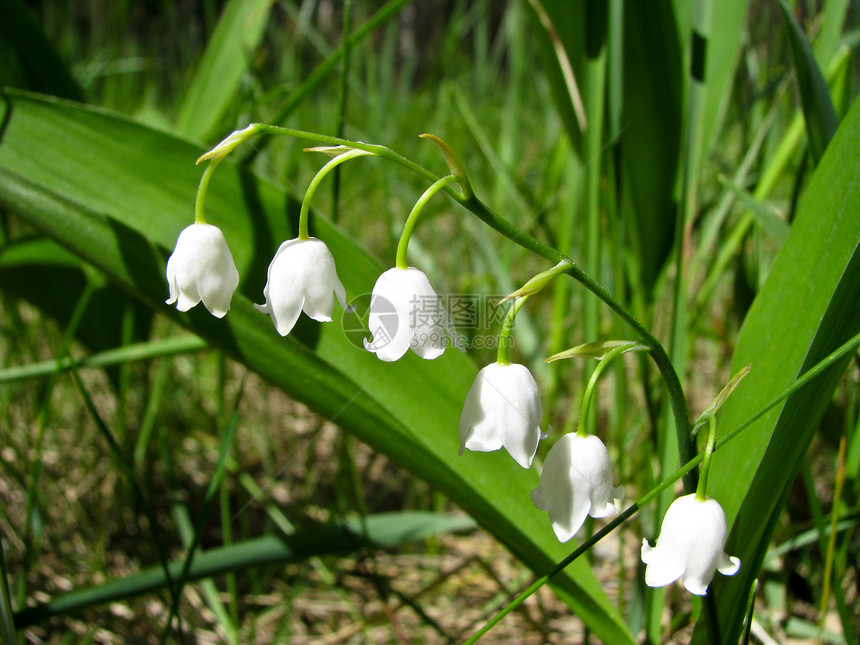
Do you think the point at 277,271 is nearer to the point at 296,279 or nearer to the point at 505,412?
the point at 296,279

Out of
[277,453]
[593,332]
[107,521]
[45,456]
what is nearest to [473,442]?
[593,332]

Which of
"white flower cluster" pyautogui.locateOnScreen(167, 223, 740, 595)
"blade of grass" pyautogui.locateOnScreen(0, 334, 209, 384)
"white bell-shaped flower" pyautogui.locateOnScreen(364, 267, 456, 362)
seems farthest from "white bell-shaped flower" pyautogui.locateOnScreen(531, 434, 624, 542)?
"blade of grass" pyautogui.locateOnScreen(0, 334, 209, 384)

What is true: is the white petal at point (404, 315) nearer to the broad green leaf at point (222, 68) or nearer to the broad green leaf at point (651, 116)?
the broad green leaf at point (651, 116)

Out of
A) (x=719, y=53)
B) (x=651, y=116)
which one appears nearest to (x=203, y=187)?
(x=651, y=116)

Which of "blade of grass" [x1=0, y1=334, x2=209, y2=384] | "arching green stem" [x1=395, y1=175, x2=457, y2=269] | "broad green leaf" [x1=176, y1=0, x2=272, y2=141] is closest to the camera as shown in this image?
"arching green stem" [x1=395, y1=175, x2=457, y2=269]

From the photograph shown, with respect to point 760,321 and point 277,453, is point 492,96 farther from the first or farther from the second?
point 760,321

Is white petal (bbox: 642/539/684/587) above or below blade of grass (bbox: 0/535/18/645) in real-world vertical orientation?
below

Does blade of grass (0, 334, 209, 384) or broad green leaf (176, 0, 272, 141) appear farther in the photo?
broad green leaf (176, 0, 272, 141)

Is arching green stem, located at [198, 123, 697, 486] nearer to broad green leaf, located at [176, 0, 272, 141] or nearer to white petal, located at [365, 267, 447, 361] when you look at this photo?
white petal, located at [365, 267, 447, 361]
